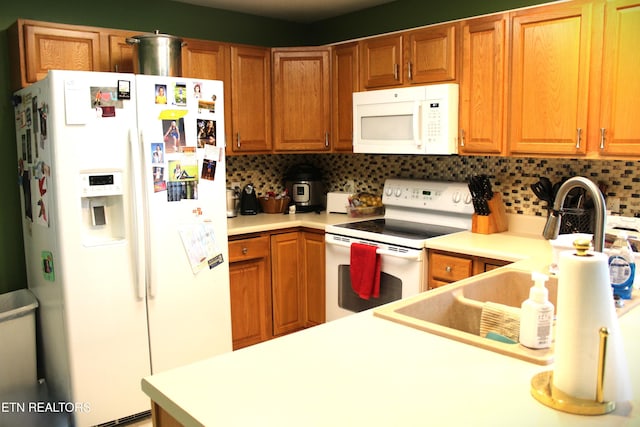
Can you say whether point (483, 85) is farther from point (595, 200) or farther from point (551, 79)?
point (595, 200)

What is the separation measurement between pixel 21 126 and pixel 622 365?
3.11 meters

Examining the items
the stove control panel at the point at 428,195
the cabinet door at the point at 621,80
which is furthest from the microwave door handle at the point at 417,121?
the cabinet door at the point at 621,80

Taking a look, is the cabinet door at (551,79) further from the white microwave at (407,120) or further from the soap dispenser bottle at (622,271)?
the soap dispenser bottle at (622,271)

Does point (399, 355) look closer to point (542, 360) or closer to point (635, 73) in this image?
point (542, 360)

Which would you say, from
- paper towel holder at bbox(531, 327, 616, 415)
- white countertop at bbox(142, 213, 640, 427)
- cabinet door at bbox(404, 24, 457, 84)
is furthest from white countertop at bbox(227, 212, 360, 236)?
paper towel holder at bbox(531, 327, 616, 415)

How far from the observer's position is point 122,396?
116 inches

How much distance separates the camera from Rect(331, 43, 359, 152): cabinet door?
3.87 metres

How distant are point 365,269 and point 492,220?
79cm

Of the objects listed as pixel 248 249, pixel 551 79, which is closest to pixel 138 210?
pixel 248 249

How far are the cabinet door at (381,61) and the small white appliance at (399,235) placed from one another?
678mm

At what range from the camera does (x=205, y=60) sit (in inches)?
147

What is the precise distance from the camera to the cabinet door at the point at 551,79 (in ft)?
9.19

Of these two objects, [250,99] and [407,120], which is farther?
[250,99]

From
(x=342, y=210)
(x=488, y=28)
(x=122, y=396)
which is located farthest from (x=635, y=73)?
(x=122, y=396)
